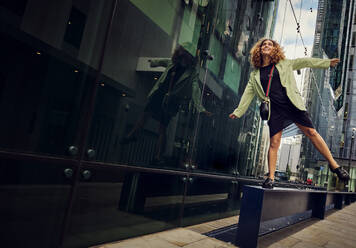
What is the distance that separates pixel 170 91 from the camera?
11.6 feet

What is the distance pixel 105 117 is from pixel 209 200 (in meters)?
2.79

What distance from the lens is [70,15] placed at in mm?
2174

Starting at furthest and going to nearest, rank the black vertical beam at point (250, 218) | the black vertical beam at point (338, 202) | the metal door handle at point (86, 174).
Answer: the black vertical beam at point (338, 202) < the black vertical beam at point (250, 218) < the metal door handle at point (86, 174)

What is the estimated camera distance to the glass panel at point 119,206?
2.39 metres

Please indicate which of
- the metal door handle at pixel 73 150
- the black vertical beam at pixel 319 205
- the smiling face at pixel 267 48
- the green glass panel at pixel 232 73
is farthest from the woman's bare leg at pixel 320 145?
the black vertical beam at pixel 319 205

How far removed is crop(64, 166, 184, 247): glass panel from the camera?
2.39 metres

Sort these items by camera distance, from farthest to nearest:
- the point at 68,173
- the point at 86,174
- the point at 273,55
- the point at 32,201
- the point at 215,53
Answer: the point at 215,53 → the point at 273,55 → the point at 86,174 → the point at 68,173 → the point at 32,201

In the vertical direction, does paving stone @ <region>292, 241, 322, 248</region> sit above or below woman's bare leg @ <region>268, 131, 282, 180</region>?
below

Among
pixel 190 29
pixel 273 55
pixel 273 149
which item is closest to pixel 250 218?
pixel 273 149

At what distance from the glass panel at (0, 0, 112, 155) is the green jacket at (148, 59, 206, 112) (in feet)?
3.25

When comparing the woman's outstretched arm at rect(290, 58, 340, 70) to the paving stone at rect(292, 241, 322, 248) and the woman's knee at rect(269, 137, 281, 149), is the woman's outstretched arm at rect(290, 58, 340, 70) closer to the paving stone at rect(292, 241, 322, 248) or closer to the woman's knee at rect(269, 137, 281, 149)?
the woman's knee at rect(269, 137, 281, 149)

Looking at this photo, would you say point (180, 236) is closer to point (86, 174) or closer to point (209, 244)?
point (209, 244)

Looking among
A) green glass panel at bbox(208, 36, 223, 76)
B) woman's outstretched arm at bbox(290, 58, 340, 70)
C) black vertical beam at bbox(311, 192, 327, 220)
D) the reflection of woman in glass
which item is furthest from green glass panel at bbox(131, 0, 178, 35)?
black vertical beam at bbox(311, 192, 327, 220)

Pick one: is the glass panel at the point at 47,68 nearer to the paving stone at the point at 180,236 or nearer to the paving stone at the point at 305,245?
the paving stone at the point at 180,236
